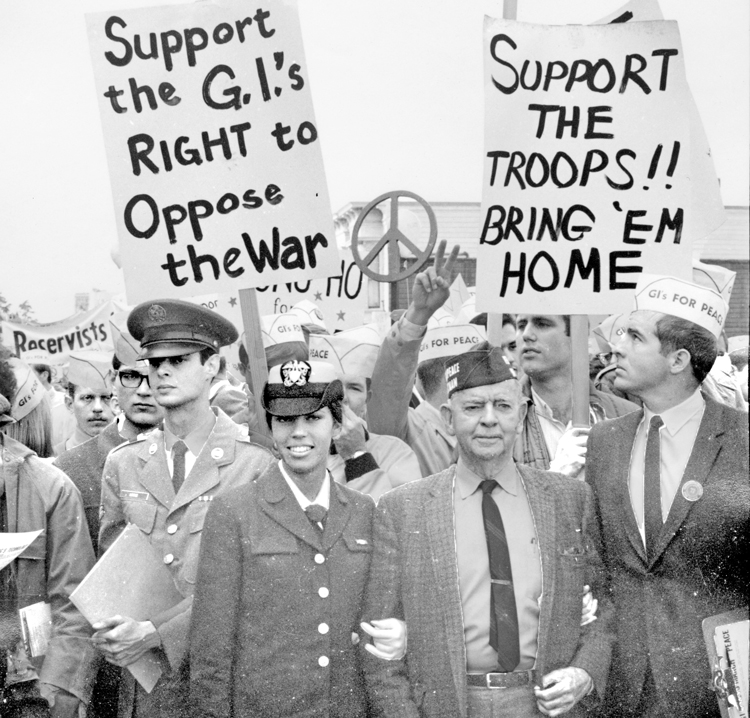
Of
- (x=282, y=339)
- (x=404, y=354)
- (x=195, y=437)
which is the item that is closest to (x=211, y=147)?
(x=404, y=354)

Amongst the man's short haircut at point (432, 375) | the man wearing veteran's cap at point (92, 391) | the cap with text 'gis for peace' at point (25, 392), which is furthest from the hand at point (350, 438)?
the man wearing veteran's cap at point (92, 391)

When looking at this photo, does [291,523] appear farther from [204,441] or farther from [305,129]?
[305,129]

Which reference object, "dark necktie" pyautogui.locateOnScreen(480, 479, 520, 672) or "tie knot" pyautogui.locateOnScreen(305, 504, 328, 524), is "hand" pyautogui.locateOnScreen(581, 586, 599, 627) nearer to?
"dark necktie" pyautogui.locateOnScreen(480, 479, 520, 672)

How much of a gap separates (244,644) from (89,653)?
657 mm

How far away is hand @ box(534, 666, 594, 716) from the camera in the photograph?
2.87 metres

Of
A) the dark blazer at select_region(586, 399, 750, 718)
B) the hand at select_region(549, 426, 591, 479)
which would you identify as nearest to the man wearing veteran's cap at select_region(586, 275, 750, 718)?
the dark blazer at select_region(586, 399, 750, 718)

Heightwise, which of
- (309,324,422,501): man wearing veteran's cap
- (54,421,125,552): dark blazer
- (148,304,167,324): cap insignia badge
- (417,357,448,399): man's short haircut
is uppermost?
(148,304,167,324): cap insignia badge

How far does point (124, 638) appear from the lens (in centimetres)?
304

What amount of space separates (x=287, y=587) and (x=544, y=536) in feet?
2.73

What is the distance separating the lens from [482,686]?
9.56 feet

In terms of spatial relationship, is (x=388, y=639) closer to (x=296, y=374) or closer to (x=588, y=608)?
(x=588, y=608)

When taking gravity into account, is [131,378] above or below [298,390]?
below

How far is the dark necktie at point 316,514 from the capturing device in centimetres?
309

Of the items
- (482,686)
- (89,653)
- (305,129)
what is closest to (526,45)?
(305,129)
